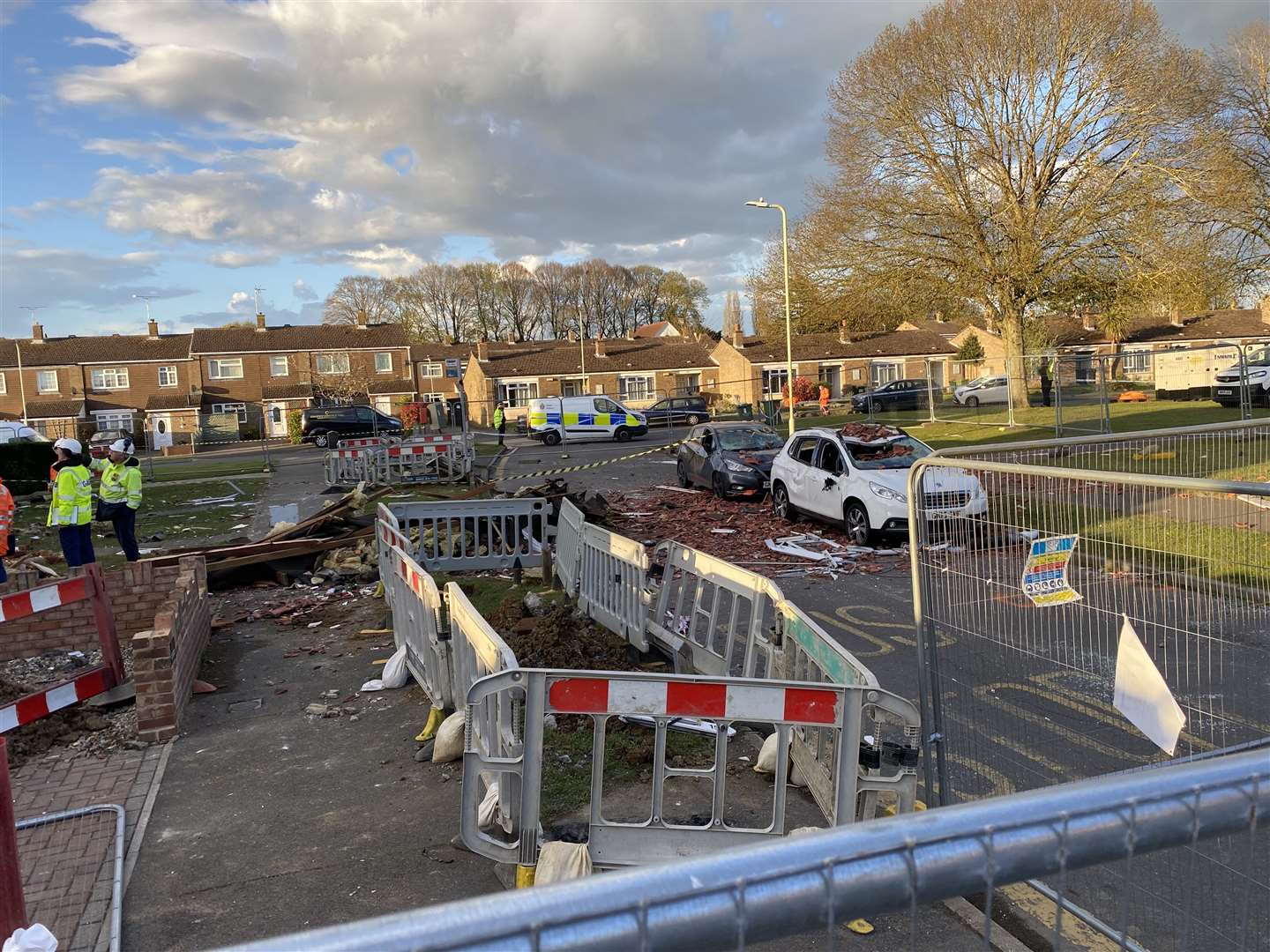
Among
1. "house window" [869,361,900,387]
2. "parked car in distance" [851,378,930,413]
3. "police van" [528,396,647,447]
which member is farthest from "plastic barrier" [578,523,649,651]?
"house window" [869,361,900,387]

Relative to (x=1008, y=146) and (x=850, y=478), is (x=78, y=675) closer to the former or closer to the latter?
(x=850, y=478)

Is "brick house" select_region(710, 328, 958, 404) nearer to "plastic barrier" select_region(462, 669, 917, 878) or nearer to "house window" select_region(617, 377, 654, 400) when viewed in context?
"house window" select_region(617, 377, 654, 400)

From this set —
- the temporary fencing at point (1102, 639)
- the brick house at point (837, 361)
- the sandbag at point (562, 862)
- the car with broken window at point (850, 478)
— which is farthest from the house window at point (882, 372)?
the sandbag at point (562, 862)

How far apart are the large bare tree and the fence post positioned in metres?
28.5

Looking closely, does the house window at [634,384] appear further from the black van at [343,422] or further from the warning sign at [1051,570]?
the warning sign at [1051,570]

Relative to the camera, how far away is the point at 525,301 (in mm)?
107125

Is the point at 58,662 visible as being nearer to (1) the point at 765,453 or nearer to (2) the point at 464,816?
(2) the point at 464,816

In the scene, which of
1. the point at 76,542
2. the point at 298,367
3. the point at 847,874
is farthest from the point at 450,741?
the point at 298,367

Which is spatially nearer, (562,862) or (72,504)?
(562,862)

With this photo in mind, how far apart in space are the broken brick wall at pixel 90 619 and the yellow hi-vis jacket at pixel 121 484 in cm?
316

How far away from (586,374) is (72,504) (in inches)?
2167

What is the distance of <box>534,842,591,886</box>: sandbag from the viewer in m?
3.95

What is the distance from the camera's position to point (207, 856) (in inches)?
191

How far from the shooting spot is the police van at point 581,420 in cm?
3988
